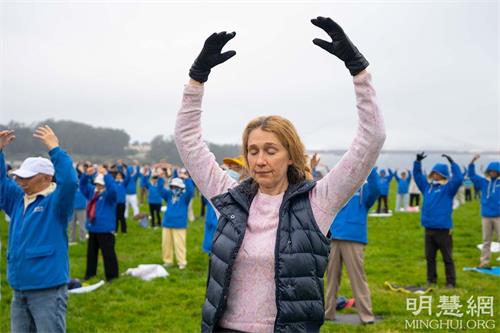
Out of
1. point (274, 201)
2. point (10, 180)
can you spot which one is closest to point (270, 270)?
point (274, 201)

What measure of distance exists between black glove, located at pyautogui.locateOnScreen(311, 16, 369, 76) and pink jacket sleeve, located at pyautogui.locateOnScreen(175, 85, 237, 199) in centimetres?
75

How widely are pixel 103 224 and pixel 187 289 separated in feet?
6.98

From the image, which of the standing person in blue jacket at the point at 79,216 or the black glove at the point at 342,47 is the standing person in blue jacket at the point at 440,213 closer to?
the black glove at the point at 342,47

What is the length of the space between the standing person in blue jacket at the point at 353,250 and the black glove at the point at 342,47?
480 cm

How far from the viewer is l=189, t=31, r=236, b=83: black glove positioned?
2.68m

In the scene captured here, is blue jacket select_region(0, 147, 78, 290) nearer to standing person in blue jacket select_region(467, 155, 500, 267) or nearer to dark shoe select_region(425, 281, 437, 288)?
dark shoe select_region(425, 281, 437, 288)

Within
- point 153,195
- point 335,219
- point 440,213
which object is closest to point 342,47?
point 335,219

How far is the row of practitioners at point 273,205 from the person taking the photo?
7.77 feet

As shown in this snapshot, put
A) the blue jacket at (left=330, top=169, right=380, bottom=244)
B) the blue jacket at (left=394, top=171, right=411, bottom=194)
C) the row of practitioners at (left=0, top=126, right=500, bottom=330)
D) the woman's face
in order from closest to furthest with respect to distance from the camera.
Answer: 1. the woman's face
2. the row of practitioners at (left=0, top=126, right=500, bottom=330)
3. the blue jacket at (left=330, top=169, right=380, bottom=244)
4. the blue jacket at (left=394, top=171, right=411, bottom=194)

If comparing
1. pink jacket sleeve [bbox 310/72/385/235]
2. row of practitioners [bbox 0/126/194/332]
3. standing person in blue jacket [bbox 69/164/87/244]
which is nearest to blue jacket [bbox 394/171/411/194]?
standing person in blue jacket [bbox 69/164/87/244]

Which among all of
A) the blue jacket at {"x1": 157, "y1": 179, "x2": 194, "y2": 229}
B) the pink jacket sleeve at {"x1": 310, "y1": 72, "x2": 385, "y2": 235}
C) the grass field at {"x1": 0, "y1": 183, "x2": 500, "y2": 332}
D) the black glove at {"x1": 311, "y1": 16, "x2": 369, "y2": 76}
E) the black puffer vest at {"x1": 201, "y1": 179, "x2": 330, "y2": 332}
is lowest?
the grass field at {"x1": 0, "y1": 183, "x2": 500, "y2": 332}

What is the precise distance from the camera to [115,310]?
7.87m

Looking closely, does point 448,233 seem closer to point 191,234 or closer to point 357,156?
point 357,156

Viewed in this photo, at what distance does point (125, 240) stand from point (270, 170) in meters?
13.2
